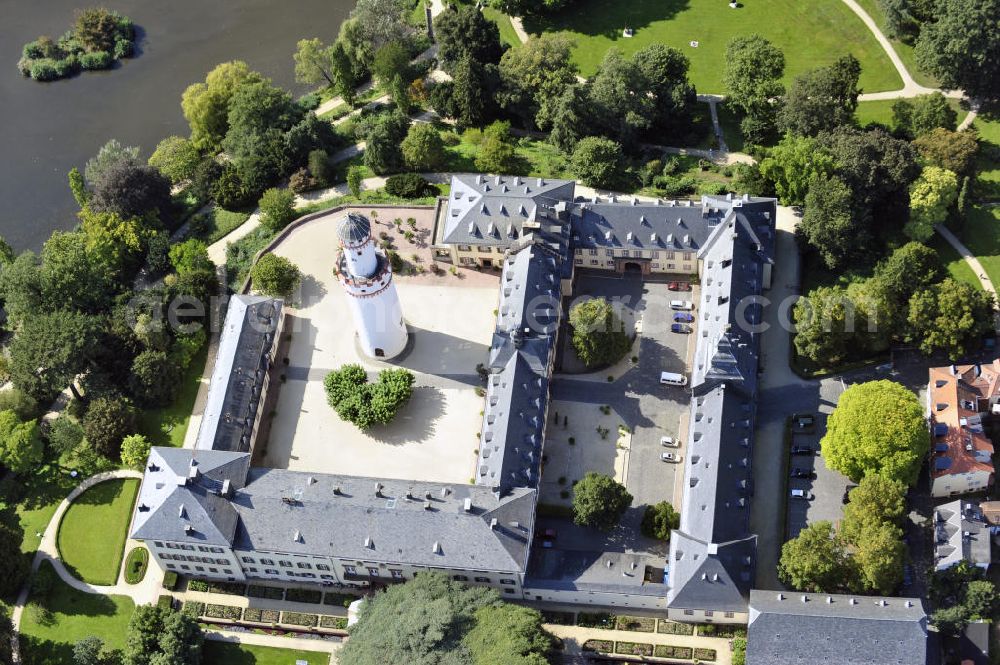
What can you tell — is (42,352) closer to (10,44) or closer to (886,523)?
(10,44)

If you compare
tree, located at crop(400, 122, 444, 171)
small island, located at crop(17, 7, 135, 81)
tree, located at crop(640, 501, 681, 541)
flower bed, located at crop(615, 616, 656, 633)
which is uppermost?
small island, located at crop(17, 7, 135, 81)

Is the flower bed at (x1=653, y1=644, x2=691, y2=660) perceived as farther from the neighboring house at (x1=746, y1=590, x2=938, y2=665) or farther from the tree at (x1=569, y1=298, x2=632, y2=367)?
the tree at (x1=569, y1=298, x2=632, y2=367)

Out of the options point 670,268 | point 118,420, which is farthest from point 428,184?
point 118,420

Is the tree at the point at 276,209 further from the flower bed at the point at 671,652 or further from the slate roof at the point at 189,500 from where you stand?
the flower bed at the point at 671,652

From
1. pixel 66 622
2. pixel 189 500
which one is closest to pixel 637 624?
pixel 189 500

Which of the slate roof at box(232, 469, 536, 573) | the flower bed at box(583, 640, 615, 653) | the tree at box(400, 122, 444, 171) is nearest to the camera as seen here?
the slate roof at box(232, 469, 536, 573)

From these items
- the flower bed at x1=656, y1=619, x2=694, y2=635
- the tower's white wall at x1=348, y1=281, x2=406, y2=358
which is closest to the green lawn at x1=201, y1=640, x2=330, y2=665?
the flower bed at x1=656, y1=619, x2=694, y2=635
